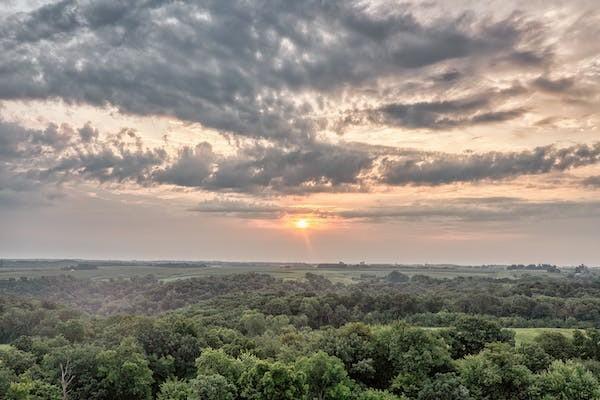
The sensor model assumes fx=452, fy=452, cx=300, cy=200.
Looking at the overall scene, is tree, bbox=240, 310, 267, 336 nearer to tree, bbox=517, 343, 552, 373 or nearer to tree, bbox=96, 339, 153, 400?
tree, bbox=96, 339, 153, 400

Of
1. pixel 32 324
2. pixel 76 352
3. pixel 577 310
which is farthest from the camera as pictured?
pixel 577 310

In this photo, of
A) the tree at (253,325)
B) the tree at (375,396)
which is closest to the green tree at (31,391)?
the tree at (375,396)

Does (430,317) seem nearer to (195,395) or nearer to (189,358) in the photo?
(189,358)

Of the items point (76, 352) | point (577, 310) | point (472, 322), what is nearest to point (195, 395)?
point (76, 352)

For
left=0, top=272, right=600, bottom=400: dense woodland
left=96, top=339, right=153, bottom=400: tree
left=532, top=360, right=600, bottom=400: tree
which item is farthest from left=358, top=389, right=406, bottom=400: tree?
left=96, top=339, right=153, bottom=400: tree

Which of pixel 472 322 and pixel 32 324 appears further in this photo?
pixel 32 324

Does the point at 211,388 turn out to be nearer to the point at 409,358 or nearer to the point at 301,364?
the point at 301,364
